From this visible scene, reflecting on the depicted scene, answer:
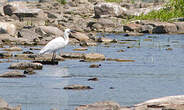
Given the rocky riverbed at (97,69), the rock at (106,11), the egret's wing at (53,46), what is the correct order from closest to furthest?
the rocky riverbed at (97,69) → the egret's wing at (53,46) → the rock at (106,11)

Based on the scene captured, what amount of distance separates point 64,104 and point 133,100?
4.54 feet

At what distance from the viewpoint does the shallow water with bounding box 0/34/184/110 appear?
37.2 feet

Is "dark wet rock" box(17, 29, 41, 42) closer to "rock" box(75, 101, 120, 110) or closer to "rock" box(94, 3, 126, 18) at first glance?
"rock" box(94, 3, 126, 18)

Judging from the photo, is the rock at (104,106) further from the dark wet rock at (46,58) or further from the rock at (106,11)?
the rock at (106,11)

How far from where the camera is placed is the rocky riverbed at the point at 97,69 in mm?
11250

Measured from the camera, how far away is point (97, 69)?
16.4m

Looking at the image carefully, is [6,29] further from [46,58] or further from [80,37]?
[46,58]

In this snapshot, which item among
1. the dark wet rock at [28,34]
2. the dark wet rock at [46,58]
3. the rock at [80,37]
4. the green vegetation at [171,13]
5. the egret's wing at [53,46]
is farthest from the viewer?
the green vegetation at [171,13]

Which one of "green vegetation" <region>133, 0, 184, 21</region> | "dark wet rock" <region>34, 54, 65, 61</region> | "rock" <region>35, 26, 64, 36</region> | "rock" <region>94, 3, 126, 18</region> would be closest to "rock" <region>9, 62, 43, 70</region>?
"dark wet rock" <region>34, 54, 65, 61</region>

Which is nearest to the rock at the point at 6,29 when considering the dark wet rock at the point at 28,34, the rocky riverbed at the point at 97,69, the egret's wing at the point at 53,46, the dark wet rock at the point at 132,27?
the rocky riverbed at the point at 97,69

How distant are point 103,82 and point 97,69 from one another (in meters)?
2.60

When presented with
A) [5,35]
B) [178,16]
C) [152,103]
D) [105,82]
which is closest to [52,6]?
[178,16]

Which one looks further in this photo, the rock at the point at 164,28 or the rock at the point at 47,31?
the rock at the point at 164,28

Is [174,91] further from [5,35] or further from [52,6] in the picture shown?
[52,6]
